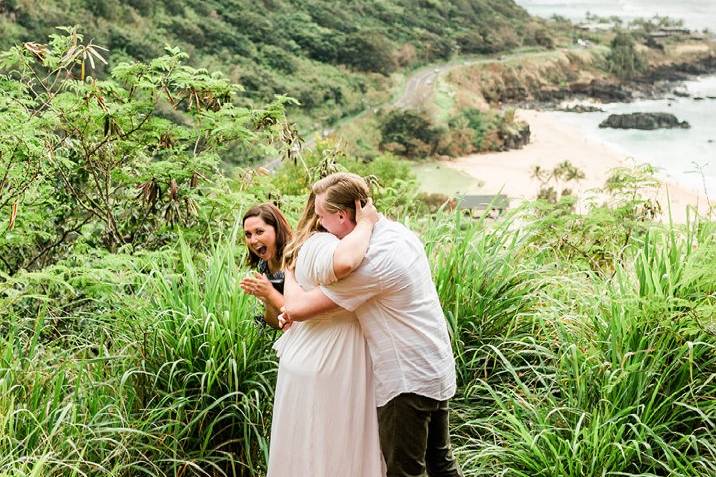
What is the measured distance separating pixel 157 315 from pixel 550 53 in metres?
94.1

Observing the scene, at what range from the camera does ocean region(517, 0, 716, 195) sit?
42016 millimetres

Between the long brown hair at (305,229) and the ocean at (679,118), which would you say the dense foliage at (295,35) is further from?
the long brown hair at (305,229)

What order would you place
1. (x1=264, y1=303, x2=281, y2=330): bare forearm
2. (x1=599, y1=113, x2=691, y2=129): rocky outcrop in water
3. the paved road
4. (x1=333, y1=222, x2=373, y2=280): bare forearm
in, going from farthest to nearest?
1. the paved road
2. (x1=599, y1=113, x2=691, y2=129): rocky outcrop in water
3. (x1=264, y1=303, x2=281, y2=330): bare forearm
4. (x1=333, y1=222, x2=373, y2=280): bare forearm

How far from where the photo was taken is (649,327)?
→ 2.99 m

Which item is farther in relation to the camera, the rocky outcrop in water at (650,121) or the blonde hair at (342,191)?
the rocky outcrop in water at (650,121)

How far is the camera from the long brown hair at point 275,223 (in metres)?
2.86

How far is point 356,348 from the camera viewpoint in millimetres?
2484

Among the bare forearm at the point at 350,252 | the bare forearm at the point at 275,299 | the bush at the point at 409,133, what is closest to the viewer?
the bare forearm at the point at 350,252

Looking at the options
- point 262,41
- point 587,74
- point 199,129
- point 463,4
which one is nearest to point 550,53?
point 587,74

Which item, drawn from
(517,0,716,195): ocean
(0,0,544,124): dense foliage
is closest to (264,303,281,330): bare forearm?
(517,0,716,195): ocean

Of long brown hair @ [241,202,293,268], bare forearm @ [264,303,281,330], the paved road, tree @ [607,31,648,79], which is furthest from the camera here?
tree @ [607,31,648,79]

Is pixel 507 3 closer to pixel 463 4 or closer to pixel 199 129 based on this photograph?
pixel 463 4

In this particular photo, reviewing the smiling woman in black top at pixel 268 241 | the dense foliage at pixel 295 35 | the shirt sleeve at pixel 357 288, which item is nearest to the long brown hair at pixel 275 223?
the smiling woman in black top at pixel 268 241

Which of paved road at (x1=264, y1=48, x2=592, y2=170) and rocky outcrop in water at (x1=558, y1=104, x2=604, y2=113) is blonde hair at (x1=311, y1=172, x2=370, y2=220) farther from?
rocky outcrop in water at (x1=558, y1=104, x2=604, y2=113)
